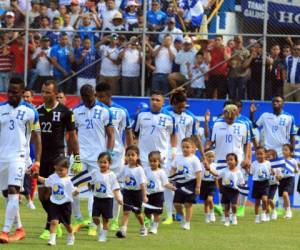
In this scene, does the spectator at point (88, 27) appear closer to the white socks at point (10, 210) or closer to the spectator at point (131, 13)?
the spectator at point (131, 13)

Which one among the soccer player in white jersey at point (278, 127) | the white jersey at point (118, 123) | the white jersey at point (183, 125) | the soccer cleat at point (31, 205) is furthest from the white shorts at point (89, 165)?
the soccer player in white jersey at point (278, 127)

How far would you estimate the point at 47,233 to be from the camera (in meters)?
17.1

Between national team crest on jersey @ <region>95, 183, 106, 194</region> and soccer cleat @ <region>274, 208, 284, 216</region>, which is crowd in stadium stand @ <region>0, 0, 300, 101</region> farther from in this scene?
national team crest on jersey @ <region>95, 183, 106, 194</region>

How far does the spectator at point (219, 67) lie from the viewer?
26203 millimetres

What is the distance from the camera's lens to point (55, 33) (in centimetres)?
2631

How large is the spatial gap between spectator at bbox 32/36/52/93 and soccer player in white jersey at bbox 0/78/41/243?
398 inches

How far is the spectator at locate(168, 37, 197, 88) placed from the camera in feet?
85.4

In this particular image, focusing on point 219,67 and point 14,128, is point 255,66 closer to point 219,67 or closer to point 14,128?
point 219,67

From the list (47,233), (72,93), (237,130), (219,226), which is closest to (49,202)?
Result: (47,233)

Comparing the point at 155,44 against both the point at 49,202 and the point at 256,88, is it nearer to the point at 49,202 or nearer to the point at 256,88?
the point at 256,88

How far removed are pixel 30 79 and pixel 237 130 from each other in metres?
6.07

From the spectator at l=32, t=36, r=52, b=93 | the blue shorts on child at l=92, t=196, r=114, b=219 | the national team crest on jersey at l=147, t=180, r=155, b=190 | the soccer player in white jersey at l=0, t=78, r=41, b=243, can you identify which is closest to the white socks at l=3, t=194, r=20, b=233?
the soccer player in white jersey at l=0, t=78, r=41, b=243

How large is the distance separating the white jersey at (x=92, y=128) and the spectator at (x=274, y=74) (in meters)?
8.51

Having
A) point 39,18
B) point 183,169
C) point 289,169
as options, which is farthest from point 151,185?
point 39,18
